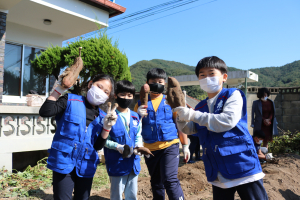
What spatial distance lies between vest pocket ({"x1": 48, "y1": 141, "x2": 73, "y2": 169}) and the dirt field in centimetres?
185

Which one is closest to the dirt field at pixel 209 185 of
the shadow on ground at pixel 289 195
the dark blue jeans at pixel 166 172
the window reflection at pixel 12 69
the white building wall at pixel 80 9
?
the shadow on ground at pixel 289 195

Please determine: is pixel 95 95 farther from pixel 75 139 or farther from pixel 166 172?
pixel 166 172

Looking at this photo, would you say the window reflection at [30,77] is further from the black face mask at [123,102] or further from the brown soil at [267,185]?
the black face mask at [123,102]

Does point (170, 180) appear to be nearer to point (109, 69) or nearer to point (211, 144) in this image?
point (211, 144)

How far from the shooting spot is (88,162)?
1981 millimetres

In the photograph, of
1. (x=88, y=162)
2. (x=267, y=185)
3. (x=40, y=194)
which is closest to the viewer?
(x=88, y=162)

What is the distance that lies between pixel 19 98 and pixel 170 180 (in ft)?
21.1

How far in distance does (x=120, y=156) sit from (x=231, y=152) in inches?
44.9

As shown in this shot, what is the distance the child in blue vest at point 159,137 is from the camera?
2.59 m

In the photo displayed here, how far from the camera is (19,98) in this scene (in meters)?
7.00

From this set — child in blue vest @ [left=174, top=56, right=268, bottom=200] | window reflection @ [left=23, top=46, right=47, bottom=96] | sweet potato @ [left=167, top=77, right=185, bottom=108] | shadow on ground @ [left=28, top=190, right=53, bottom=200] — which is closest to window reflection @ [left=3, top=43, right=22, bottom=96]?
window reflection @ [left=23, top=46, right=47, bottom=96]

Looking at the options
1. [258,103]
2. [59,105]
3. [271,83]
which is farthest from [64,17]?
[271,83]

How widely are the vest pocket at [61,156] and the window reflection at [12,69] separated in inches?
243

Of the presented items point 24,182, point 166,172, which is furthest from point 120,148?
point 24,182
